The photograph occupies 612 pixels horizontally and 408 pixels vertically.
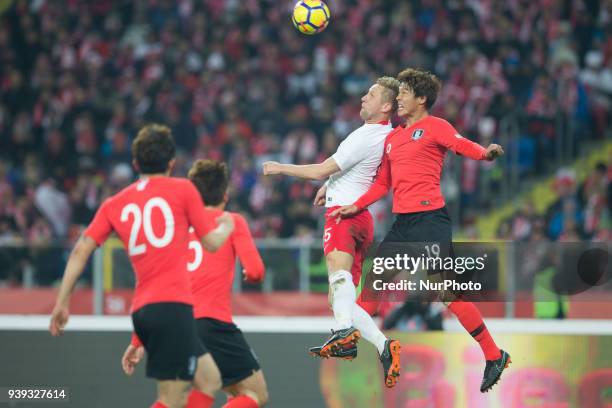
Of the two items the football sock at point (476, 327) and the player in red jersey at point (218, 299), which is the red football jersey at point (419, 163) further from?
the player in red jersey at point (218, 299)

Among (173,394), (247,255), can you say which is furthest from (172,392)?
(247,255)

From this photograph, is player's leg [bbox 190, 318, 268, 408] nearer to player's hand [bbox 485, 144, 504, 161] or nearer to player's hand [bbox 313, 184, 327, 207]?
player's hand [bbox 313, 184, 327, 207]

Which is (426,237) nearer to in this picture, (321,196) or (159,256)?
(321,196)

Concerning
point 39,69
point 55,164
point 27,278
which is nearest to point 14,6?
point 39,69

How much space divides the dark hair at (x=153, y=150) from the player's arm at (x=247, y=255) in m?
0.71

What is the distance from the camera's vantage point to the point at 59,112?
1759 centimetres

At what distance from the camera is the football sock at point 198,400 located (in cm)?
629

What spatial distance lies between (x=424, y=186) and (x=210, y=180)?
1.66 meters

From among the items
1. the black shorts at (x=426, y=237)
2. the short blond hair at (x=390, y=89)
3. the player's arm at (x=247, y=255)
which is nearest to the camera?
the player's arm at (x=247, y=255)

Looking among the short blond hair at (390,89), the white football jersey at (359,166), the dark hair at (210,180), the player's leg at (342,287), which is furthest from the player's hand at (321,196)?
the dark hair at (210,180)

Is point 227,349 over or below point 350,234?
below

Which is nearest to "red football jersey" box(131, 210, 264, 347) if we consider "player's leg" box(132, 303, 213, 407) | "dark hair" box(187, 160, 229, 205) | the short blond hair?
"dark hair" box(187, 160, 229, 205)

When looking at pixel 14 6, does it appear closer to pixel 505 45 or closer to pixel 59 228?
pixel 59 228

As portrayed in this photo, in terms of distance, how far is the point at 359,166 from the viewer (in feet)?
25.1
